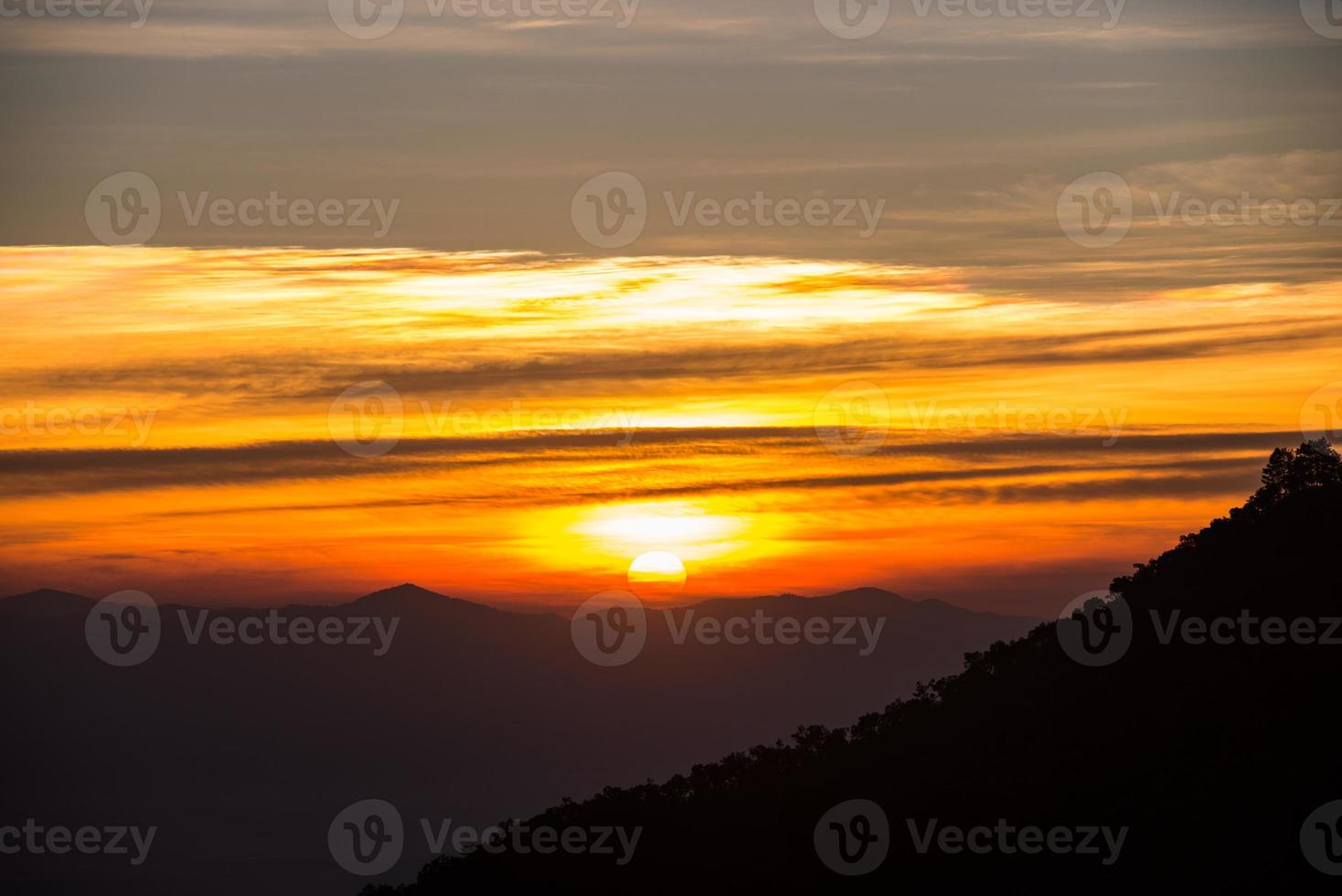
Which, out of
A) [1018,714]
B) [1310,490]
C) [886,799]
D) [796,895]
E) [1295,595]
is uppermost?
[1310,490]

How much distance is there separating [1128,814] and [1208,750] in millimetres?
3860

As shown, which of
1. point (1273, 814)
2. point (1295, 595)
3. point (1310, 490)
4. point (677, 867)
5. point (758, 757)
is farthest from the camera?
point (1310, 490)

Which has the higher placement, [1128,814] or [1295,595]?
[1295,595]

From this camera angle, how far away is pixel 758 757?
6316 cm

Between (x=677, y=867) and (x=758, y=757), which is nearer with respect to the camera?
(x=677, y=867)

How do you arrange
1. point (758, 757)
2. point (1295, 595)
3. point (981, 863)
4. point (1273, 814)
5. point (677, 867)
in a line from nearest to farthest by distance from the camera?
1. point (1273, 814)
2. point (981, 863)
3. point (677, 867)
4. point (1295, 595)
5. point (758, 757)

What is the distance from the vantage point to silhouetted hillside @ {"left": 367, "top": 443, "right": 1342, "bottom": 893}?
45.9 m

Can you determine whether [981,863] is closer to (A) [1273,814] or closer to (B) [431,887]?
(A) [1273,814]

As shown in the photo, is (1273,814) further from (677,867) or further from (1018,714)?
(677,867)

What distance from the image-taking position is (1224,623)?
5816cm

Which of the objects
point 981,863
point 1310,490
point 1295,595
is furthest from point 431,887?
point 1310,490

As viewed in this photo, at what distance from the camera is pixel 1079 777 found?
5169 centimetres

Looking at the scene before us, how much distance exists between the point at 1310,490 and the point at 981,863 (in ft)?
99.0

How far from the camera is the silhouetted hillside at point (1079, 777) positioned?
151 feet
